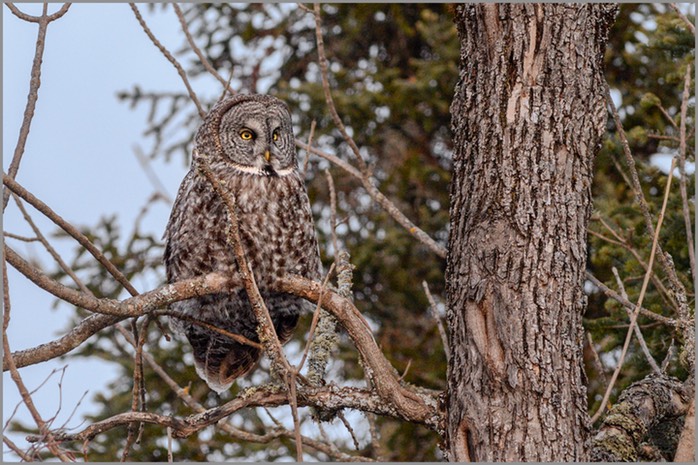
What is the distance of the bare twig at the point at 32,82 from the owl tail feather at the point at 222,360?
1641 millimetres

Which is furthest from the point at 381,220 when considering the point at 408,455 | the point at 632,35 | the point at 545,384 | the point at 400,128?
the point at 545,384

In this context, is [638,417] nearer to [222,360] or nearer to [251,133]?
[222,360]

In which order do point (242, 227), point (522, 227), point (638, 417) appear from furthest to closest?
A: point (242, 227) < point (638, 417) < point (522, 227)

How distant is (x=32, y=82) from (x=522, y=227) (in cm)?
147

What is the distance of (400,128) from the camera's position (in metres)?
6.40

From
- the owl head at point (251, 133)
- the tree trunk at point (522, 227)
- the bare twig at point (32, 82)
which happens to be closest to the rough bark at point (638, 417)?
the tree trunk at point (522, 227)

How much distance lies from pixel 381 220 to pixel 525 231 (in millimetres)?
3398

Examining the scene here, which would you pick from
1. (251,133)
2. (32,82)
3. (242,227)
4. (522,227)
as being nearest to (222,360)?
(242,227)

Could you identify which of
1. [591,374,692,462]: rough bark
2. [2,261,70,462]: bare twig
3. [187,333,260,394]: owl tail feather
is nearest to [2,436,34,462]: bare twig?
[2,261,70,462]: bare twig

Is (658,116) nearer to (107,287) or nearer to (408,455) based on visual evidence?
(408,455)

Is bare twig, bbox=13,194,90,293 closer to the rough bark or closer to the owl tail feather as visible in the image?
the owl tail feather

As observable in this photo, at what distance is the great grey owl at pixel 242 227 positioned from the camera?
354 centimetres

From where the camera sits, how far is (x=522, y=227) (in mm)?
2533

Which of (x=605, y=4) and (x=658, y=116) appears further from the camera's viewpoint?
(x=658, y=116)
